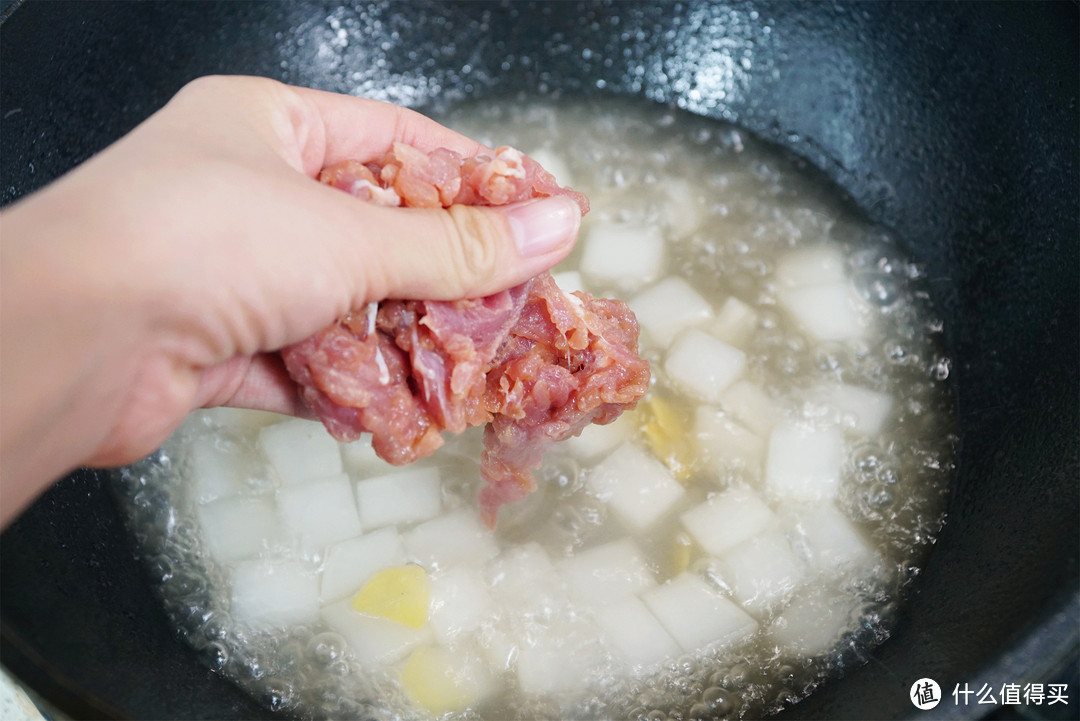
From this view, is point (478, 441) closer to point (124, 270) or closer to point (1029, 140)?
point (124, 270)

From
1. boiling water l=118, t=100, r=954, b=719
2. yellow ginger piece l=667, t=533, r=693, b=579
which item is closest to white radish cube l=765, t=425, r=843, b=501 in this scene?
boiling water l=118, t=100, r=954, b=719

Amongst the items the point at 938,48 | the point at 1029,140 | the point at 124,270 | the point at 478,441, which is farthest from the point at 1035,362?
the point at 124,270

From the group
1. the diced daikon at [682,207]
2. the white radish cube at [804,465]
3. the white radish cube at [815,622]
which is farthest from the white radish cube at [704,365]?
the white radish cube at [815,622]

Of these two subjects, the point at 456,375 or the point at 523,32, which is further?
the point at 523,32

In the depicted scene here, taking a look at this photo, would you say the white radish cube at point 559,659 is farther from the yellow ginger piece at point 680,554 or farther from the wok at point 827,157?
the wok at point 827,157
